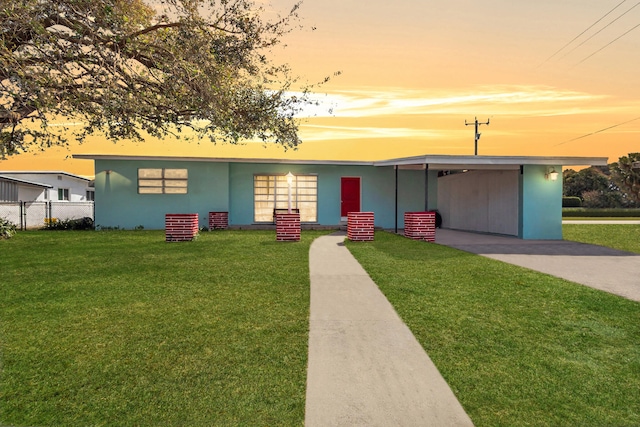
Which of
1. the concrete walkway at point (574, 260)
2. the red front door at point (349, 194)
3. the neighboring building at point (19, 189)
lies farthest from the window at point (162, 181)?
the neighboring building at point (19, 189)

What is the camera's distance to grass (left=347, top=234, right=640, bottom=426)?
335 centimetres

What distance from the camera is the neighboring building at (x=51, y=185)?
98.3 feet

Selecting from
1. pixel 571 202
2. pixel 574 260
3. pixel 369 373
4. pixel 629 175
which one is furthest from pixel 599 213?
pixel 369 373

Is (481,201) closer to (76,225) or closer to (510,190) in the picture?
(510,190)

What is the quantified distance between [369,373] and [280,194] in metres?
16.9

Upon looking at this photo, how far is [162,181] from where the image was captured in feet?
A: 64.0

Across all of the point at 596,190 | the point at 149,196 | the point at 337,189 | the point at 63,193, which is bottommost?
the point at 149,196

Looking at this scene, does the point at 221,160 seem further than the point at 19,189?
No

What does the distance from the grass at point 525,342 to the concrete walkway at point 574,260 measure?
0.66 m

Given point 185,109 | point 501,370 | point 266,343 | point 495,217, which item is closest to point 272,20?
point 185,109

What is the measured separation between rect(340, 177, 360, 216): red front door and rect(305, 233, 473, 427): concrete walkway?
14599 mm

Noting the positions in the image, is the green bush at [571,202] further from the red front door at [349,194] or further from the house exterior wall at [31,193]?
the house exterior wall at [31,193]

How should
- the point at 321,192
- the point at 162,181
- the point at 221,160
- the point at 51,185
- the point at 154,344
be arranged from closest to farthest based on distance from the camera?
the point at 154,344, the point at 221,160, the point at 162,181, the point at 321,192, the point at 51,185

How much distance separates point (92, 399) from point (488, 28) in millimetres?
13853
